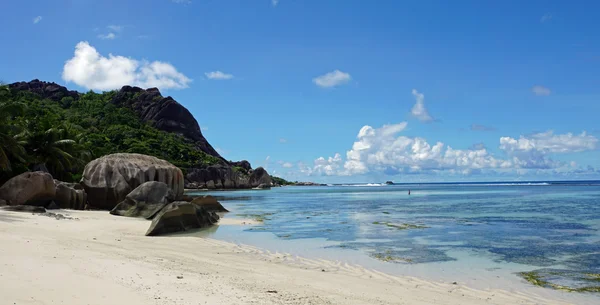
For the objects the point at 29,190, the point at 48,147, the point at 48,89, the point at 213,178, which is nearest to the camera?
the point at 29,190

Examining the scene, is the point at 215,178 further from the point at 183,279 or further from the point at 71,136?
the point at 183,279

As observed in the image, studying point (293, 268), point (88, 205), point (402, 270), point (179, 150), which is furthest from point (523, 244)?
point (179, 150)

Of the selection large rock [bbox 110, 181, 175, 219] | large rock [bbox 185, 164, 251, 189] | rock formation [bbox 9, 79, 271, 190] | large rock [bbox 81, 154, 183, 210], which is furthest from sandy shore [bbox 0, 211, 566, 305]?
rock formation [bbox 9, 79, 271, 190]

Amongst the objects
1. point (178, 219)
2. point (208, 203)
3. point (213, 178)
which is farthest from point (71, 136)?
point (213, 178)

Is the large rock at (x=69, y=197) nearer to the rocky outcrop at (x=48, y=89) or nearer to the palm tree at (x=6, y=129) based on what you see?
the palm tree at (x=6, y=129)

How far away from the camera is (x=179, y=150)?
11975 centimetres

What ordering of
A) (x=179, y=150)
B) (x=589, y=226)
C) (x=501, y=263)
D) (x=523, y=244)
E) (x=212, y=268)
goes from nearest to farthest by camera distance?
(x=212, y=268)
(x=501, y=263)
(x=523, y=244)
(x=589, y=226)
(x=179, y=150)

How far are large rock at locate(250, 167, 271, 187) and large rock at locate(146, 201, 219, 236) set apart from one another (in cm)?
11811

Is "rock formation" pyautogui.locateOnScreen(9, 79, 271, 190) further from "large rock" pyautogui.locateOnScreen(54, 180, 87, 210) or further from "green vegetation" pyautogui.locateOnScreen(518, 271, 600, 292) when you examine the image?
"green vegetation" pyautogui.locateOnScreen(518, 271, 600, 292)

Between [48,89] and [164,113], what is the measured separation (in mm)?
42213

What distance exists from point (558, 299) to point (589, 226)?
1873cm

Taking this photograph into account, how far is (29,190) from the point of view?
82.7 feet

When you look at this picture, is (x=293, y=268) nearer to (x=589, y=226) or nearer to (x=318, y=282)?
(x=318, y=282)

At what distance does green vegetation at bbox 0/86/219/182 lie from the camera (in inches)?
1296
